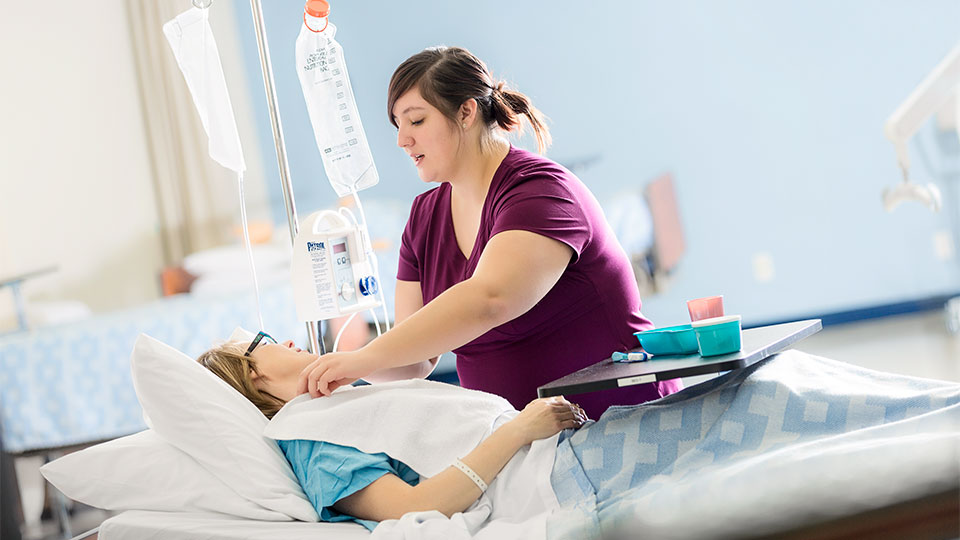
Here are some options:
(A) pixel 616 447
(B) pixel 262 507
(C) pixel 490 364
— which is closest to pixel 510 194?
(C) pixel 490 364

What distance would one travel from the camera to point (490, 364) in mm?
1538

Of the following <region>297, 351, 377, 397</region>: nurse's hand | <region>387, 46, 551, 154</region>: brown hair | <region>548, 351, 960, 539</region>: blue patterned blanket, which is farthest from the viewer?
<region>387, 46, 551, 154</region>: brown hair

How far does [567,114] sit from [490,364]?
10.2ft

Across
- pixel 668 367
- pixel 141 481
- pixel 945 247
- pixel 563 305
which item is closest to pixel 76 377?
pixel 141 481

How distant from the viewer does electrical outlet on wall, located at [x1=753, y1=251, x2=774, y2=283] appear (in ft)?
14.2

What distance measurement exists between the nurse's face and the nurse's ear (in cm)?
2

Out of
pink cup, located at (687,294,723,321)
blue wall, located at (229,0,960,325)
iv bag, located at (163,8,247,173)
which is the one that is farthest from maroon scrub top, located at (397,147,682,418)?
blue wall, located at (229,0,960,325)

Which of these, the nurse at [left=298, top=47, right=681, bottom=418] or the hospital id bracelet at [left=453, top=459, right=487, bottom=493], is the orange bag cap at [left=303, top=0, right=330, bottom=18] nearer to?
the nurse at [left=298, top=47, right=681, bottom=418]

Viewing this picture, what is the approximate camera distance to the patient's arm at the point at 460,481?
115cm

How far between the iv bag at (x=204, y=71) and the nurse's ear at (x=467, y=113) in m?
→ 0.63

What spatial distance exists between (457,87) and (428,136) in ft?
0.33

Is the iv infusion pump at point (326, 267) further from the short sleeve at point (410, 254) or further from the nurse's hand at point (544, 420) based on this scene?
the nurse's hand at point (544, 420)

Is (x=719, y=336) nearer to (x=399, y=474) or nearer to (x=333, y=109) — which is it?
(x=399, y=474)

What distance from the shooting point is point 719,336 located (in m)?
1.11
